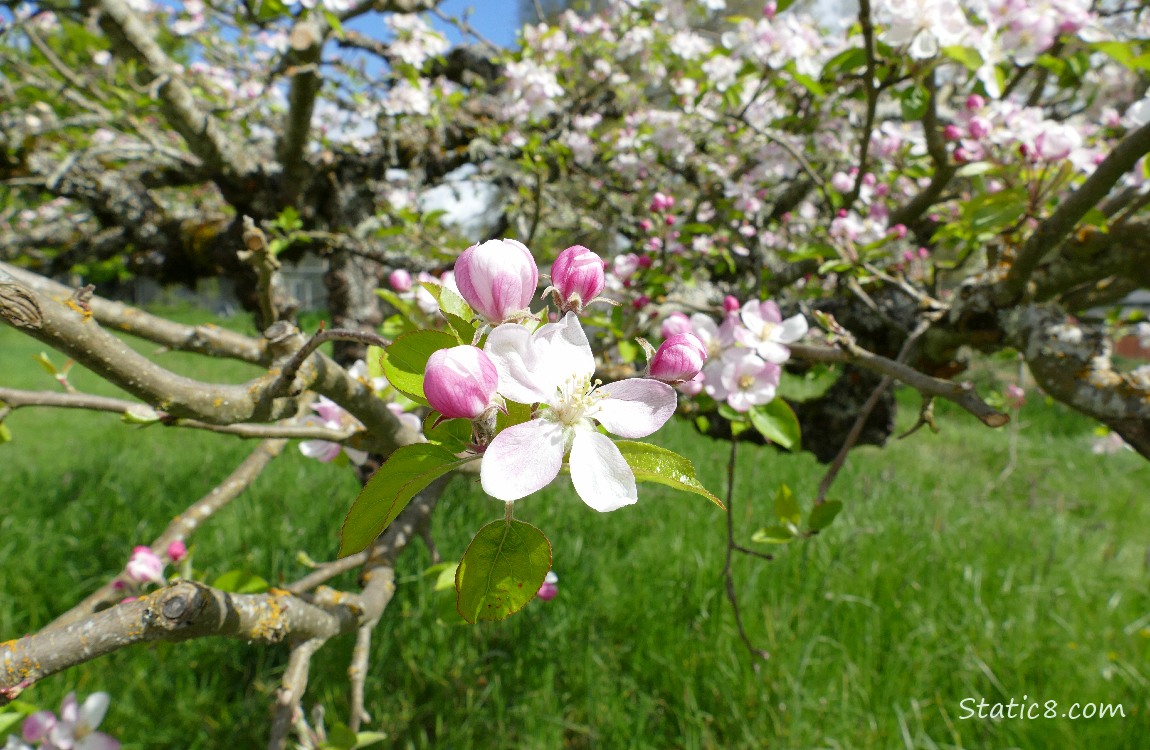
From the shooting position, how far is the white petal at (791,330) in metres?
0.97

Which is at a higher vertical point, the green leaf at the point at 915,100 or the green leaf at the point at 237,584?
the green leaf at the point at 915,100

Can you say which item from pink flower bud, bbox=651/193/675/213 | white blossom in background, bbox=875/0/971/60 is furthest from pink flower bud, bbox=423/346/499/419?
pink flower bud, bbox=651/193/675/213

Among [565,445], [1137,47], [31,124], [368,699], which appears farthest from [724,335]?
[31,124]

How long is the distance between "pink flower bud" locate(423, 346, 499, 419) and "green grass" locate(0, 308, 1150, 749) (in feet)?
2.89

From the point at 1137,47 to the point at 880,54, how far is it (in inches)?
18.4

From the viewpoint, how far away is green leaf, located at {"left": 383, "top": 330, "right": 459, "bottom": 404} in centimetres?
44

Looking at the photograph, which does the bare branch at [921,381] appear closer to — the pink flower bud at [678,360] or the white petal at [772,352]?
the white petal at [772,352]

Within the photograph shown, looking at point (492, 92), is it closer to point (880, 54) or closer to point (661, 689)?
point (880, 54)

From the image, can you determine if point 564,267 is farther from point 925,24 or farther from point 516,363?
point 925,24

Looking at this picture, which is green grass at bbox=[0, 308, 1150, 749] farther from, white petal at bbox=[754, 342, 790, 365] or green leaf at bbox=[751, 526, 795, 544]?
white petal at bbox=[754, 342, 790, 365]

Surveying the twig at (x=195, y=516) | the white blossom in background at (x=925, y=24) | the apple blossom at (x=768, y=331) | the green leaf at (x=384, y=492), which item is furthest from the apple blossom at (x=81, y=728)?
the white blossom in background at (x=925, y=24)

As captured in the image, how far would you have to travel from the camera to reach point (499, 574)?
1.34 ft

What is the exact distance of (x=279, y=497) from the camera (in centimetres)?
276

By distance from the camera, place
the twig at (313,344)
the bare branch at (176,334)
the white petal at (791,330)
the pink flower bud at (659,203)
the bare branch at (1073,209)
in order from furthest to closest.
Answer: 1. the pink flower bud at (659,203)
2. the white petal at (791,330)
3. the bare branch at (1073,209)
4. the bare branch at (176,334)
5. the twig at (313,344)
